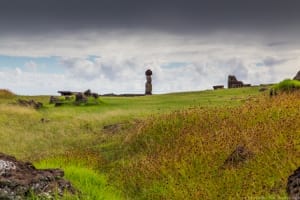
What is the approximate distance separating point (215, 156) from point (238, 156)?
4.06ft

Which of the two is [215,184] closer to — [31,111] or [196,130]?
[196,130]

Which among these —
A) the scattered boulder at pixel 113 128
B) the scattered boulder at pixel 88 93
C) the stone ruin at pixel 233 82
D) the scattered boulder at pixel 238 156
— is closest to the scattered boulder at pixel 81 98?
the scattered boulder at pixel 88 93

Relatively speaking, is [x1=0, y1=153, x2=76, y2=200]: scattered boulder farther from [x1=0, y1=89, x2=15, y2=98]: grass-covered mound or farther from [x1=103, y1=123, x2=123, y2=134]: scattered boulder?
[x1=0, y1=89, x2=15, y2=98]: grass-covered mound

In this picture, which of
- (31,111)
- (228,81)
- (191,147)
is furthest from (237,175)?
(228,81)

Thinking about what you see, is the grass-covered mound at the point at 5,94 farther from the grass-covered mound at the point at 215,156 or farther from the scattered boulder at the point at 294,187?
the scattered boulder at the point at 294,187

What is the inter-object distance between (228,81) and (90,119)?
122 ft

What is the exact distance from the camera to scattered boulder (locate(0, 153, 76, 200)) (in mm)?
10359

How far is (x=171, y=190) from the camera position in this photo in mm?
13125

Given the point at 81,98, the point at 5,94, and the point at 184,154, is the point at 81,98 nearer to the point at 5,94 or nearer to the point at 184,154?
the point at 5,94

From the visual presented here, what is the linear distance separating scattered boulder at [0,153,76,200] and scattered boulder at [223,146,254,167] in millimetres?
4660

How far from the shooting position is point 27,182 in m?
10.5

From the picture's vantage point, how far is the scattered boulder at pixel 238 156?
531 inches

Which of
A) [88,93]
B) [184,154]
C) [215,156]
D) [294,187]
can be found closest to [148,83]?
[88,93]

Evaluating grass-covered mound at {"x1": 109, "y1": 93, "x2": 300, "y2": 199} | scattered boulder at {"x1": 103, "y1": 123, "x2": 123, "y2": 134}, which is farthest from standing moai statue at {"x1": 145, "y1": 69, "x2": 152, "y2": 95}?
grass-covered mound at {"x1": 109, "y1": 93, "x2": 300, "y2": 199}
